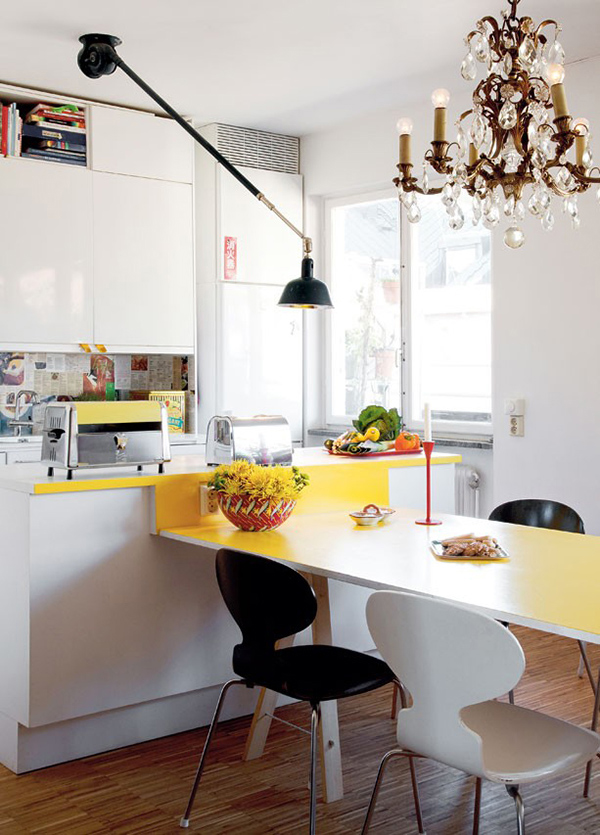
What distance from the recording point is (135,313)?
5.45 meters

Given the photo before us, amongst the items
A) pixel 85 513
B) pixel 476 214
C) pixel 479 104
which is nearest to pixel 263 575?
pixel 85 513

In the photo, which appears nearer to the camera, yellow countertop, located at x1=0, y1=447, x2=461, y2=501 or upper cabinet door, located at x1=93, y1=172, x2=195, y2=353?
yellow countertop, located at x1=0, y1=447, x2=461, y2=501

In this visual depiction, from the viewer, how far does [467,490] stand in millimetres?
5332

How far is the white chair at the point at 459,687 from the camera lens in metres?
1.91

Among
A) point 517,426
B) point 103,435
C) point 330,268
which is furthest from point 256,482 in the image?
point 330,268

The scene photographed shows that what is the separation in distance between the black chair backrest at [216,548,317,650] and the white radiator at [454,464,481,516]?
285 cm

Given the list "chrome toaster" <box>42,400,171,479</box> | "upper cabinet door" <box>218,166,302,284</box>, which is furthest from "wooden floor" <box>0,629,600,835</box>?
"upper cabinet door" <box>218,166,302,284</box>

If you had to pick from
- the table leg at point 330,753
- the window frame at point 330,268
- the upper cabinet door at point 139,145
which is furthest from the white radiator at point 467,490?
the table leg at point 330,753

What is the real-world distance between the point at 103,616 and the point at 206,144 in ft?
6.85

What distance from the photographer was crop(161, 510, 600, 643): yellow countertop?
217 cm

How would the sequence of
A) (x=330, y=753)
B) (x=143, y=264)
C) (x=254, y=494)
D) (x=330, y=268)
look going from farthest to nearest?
(x=330, y=268) → (x=143, y=264) → (x=254, y=494) → (x=330, y=753)

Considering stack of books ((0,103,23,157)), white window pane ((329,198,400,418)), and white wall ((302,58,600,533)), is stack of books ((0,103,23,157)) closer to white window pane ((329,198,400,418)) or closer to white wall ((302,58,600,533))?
white window pane ((329,198,400,418))

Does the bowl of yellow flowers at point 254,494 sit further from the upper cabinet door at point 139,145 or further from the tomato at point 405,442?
the upper cabinet door at point 139,145

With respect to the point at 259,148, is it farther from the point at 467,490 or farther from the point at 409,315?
the point at 467,490
